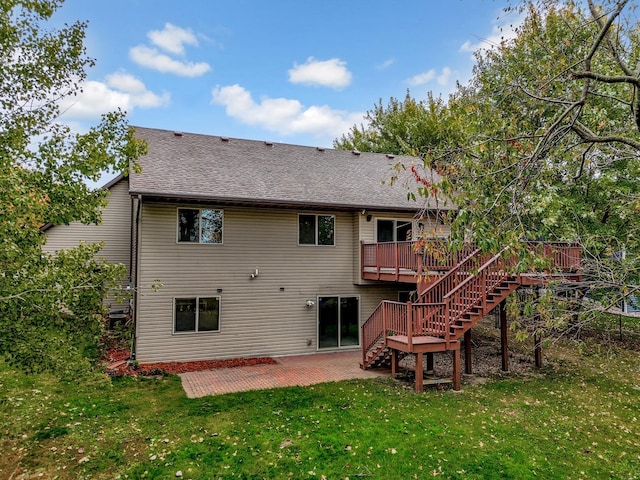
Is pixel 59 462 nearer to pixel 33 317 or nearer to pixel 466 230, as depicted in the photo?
pixel 33 317

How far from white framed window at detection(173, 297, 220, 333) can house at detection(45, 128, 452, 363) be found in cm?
3

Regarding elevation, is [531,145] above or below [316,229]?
above

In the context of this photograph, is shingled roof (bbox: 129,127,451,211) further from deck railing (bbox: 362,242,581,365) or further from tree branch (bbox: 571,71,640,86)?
tree branch (bbox: 571,71,640,86)

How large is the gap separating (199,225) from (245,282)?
2.13 metres

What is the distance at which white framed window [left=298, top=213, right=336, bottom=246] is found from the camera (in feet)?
40.3

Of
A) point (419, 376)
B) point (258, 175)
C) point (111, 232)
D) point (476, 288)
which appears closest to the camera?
point (419, 376)

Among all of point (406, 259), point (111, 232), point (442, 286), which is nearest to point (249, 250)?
point (406, 259)

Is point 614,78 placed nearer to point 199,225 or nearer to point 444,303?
point 444,303

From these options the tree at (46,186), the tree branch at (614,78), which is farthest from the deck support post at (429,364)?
the tree at (46,186)

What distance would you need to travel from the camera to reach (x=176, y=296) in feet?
34.8

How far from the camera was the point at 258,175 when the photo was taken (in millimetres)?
12570

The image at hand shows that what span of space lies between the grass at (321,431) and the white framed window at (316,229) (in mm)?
5011

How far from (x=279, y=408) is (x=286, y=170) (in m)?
8.53

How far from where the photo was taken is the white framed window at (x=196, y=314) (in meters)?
10.7
